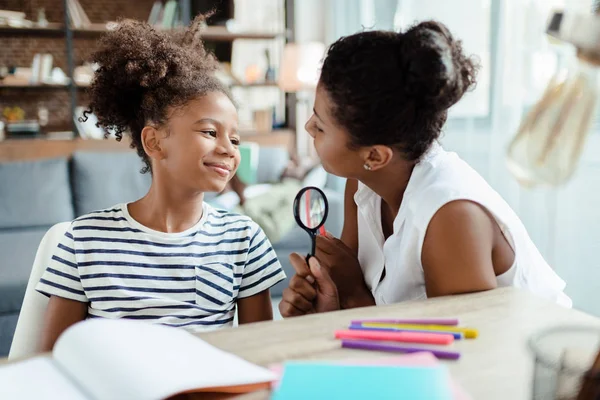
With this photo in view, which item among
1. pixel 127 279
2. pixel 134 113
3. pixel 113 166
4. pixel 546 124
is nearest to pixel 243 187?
pixel 113 166

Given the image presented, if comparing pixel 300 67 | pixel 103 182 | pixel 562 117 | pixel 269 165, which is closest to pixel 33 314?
pixel 562 117

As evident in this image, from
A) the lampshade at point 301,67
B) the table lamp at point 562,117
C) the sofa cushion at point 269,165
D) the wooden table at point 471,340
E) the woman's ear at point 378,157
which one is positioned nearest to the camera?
the table lamp at point 562,117

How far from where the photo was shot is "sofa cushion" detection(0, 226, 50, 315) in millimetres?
2273

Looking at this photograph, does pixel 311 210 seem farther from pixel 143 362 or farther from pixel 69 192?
pixel 69 192

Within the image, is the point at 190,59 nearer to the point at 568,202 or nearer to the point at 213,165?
the point at 213,165

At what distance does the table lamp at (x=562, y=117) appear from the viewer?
45cm

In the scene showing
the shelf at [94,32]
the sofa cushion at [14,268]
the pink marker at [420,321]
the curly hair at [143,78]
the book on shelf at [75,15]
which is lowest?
the sofa cushion at [14,268]

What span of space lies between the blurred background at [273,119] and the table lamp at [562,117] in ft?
0.09

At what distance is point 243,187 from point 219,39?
1.79 m

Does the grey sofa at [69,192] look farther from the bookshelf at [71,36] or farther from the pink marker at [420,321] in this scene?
the pink marker at [420,321]

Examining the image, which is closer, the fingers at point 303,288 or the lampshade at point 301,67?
the fingers at point 303,288

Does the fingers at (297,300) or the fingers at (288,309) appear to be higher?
the fingers at (297,300)

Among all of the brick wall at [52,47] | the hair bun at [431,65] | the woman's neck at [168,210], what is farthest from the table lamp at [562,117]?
the brick wall at [52,47]

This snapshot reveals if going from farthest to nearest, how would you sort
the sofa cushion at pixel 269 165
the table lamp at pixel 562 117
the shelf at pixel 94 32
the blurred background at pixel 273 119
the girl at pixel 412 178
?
the shelf at pixel 94 32
the sofa cushion at pixel 269 165
the blurred background at pixel 273 119
the girl at pixel 412 178
the table lamp at pixel 562 117
